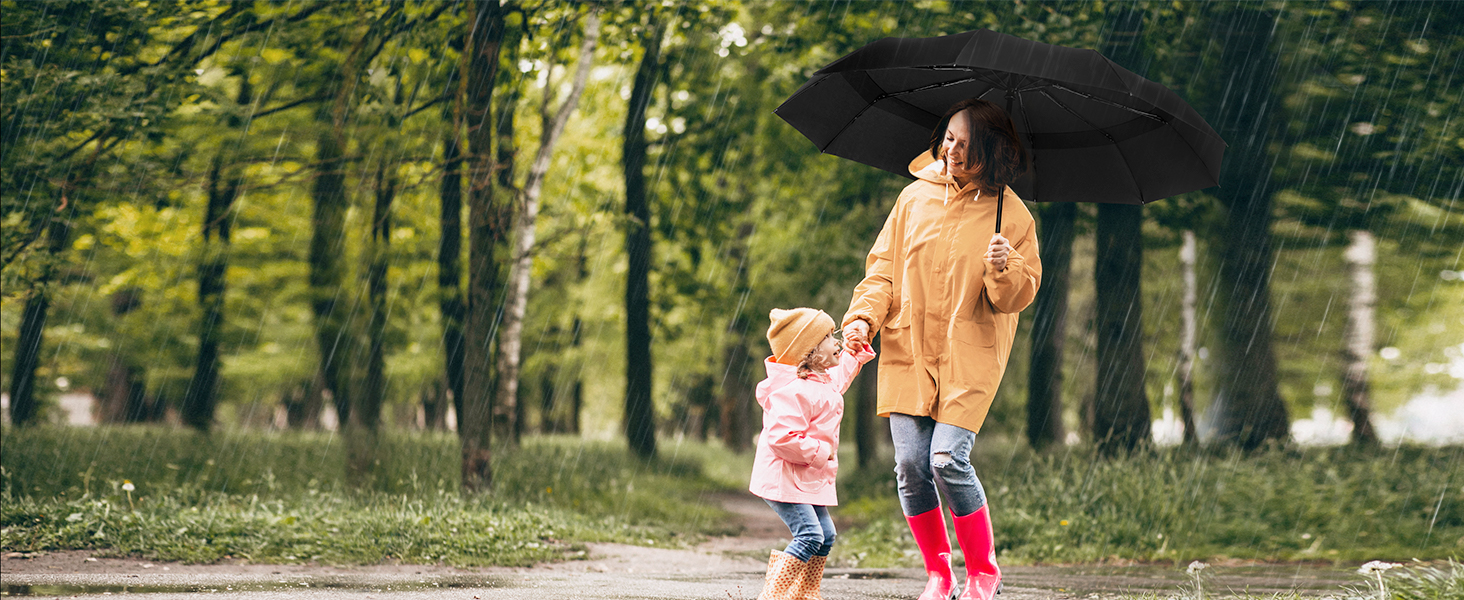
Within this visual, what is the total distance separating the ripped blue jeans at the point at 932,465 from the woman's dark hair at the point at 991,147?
99 centimetres

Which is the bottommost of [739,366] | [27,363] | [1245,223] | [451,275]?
[27,363]

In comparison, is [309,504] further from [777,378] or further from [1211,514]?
[1211,514]

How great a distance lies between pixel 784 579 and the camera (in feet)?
13.1

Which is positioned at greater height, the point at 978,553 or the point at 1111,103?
the point at 1111,103

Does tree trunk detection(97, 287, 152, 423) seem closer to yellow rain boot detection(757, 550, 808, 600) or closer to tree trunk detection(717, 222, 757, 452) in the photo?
tree trunk detection(717, 222, 757, 452)

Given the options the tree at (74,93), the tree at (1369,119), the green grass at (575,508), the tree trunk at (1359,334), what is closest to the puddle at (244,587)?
the green grass at (575,508)

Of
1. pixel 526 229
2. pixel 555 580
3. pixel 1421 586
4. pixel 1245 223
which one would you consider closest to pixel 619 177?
pixel 526 229

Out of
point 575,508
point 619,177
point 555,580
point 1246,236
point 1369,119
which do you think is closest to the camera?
point 555,580

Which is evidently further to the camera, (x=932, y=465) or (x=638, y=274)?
(x=638, y=274)

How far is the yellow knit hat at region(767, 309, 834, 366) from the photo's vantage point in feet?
12.8

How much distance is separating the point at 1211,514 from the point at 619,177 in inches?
442

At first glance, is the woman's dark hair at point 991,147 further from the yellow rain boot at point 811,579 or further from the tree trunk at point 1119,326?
the tree trunk at point 1119,326

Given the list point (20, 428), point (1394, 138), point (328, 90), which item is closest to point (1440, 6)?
point (1394, 138)

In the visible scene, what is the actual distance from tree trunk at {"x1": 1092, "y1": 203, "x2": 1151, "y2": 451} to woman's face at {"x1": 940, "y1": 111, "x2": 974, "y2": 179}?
700 cm
